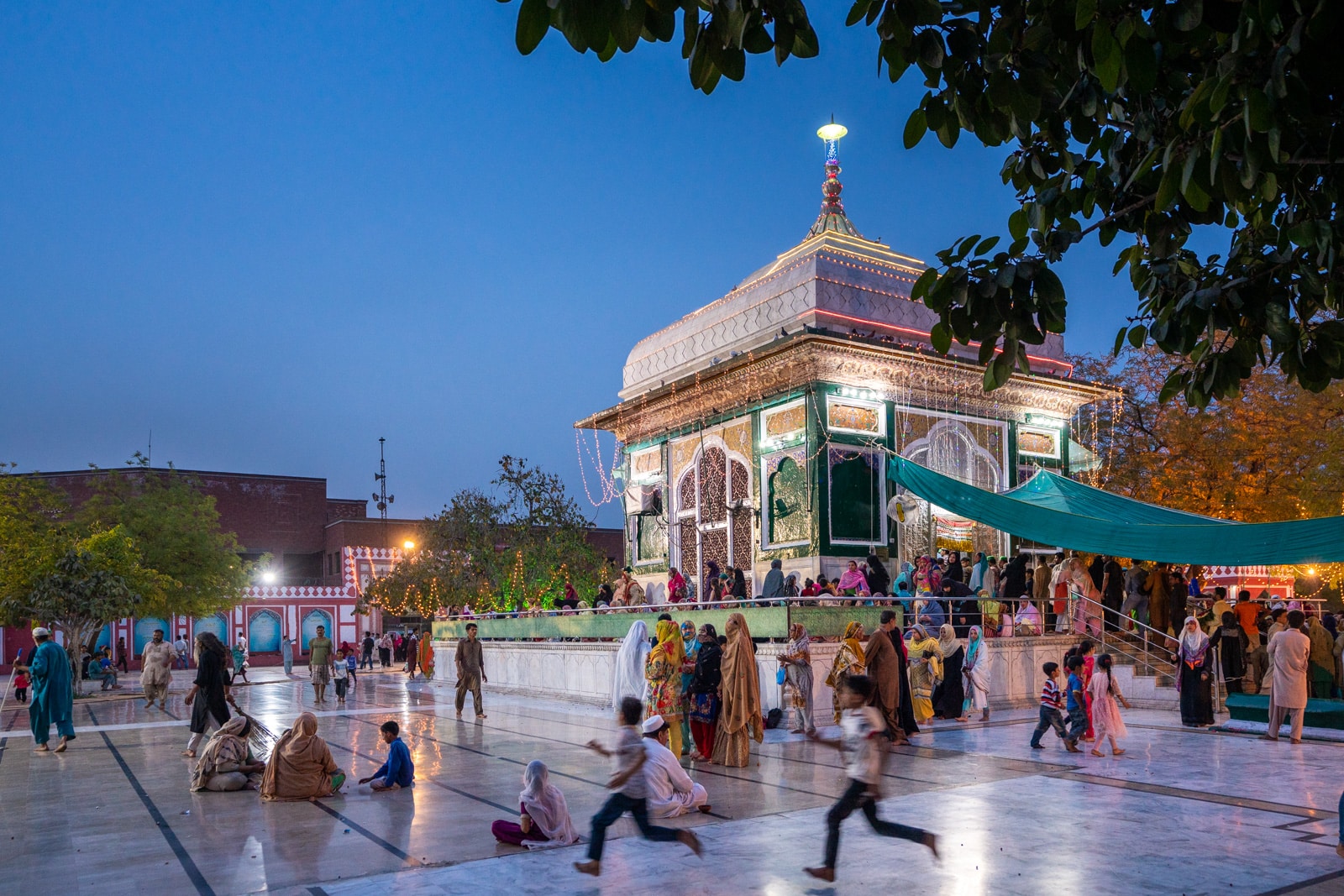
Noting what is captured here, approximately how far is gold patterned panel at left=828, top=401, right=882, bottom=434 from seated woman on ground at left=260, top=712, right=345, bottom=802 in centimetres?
1158

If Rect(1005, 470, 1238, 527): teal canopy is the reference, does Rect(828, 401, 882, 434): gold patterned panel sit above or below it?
above

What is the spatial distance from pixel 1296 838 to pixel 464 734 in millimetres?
9913

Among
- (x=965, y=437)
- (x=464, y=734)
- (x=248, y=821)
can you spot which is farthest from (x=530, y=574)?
(x=248, y=821)

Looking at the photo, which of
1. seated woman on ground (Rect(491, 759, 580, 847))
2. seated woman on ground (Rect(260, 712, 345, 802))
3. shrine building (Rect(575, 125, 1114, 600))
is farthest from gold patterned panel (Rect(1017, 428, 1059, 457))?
seated woman on ground (Rect(491, 759, 580, 847))

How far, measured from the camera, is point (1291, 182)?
4.06m

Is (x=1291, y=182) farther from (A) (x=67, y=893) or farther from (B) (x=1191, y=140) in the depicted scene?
(A) (x=67, y=893)

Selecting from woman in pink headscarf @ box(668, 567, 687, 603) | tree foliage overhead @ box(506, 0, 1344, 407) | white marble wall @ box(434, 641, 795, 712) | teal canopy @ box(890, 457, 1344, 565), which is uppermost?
tree foliage overhead @ box(506, 0, 1344, 407)

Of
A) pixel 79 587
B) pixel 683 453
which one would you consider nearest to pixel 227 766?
pixel 683 453

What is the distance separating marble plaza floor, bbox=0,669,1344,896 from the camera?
6.03 metres

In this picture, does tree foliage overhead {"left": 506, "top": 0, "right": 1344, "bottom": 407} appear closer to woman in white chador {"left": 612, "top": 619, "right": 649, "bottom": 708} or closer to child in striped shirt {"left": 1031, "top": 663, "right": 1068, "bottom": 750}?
child in striped shirt {"left": 1031, "top": 663, "right": 1068, "bottom": 750}

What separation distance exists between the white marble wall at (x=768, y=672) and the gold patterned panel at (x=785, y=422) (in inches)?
190

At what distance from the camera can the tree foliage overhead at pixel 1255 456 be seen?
2261 cm

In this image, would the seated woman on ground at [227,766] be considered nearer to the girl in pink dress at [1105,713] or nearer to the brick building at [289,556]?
the girl in pink dress at [1105,713]

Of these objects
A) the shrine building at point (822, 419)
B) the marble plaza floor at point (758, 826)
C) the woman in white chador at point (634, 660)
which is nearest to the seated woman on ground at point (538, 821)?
the marble plaza floor at point (758, 826)
